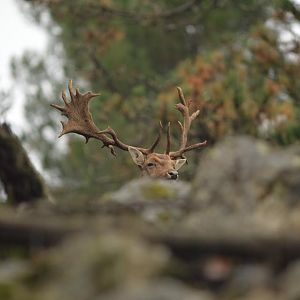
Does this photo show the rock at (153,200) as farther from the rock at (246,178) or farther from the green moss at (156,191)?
the rock at (246,178)

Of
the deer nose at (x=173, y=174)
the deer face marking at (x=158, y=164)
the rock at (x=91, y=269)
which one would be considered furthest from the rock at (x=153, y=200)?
the deer face marking at (x=158, y=164)

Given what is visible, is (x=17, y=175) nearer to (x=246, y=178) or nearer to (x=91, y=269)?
(x=246, y=178)

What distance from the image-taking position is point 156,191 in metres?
4.37

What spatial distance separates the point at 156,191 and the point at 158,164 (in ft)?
21.1

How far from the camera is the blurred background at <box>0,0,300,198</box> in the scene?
577 inches

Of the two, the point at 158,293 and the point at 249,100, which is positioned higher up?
the point at 249,100

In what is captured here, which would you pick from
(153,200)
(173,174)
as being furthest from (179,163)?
(153,200)

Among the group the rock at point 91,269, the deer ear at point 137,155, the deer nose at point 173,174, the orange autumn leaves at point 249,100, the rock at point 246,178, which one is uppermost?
the orange autumn leaves at point 249,100

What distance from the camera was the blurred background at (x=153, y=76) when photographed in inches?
577

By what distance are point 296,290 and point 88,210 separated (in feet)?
4.03

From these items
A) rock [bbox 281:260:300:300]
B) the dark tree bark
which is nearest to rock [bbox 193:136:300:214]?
rock [bbox 281:260:300:300]

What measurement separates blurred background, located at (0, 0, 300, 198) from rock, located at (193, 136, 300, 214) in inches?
77.6

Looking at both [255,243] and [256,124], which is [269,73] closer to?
[256,124]

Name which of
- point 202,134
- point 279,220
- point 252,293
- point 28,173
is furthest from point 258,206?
point 202,134
